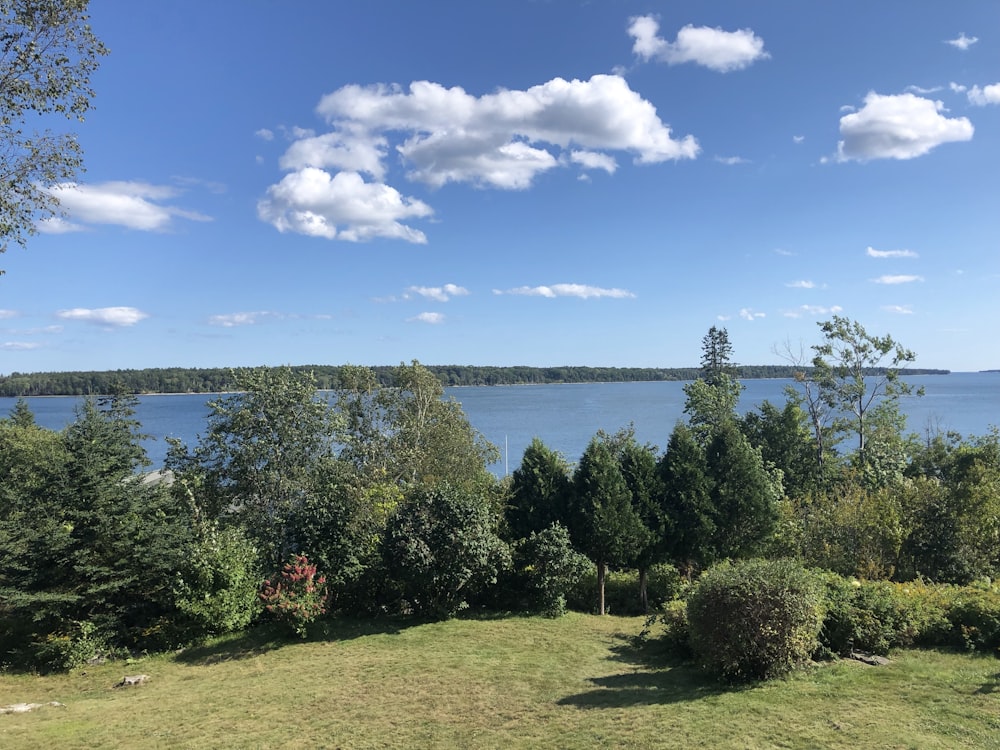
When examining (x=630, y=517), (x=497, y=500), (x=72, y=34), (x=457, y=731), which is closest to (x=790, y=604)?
(x=457, y=731)

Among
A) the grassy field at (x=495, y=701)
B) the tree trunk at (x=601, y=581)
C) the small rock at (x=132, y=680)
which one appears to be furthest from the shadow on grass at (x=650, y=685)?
the small rock at (x=132, y=680)

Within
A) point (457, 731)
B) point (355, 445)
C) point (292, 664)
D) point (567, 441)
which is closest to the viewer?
point (457, 731)

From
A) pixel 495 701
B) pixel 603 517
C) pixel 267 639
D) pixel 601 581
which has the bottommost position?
pixel 267 639

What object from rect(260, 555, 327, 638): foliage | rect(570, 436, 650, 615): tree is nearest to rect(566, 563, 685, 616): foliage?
rect(570, 436, 650, 615): tree

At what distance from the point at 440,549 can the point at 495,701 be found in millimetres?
5845

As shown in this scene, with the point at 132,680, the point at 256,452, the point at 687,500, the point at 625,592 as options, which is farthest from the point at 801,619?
the point at 256,452

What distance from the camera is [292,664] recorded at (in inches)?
530

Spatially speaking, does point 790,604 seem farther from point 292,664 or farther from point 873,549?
point 873,549

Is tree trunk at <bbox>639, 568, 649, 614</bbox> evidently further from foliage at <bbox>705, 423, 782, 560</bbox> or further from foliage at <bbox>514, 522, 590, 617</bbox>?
foliage at <bbox>514, 522, 590, 617</bbox>

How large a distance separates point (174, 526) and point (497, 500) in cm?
947

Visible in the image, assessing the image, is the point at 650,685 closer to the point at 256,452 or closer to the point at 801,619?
the point at 801,619

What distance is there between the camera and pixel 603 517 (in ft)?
58.6

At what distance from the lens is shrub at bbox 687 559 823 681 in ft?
31.8

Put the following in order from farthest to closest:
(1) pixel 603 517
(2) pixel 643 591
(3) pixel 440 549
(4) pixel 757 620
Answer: (2) pixel 643 591 → (1) pixel 603 517 → (3) pixel 440 549 → (4) pixel 757 620
